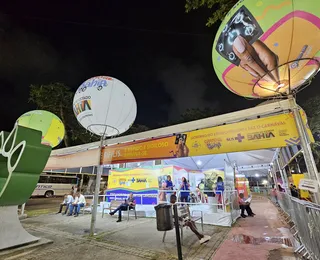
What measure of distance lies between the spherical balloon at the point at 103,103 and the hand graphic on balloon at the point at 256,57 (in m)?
3.17

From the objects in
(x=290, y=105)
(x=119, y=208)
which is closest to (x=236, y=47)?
(x=290, y=105)

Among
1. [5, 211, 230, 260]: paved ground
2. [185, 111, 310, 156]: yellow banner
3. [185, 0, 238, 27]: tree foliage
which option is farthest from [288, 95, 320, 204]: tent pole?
[185, 0, 238, 27]: tree foliage

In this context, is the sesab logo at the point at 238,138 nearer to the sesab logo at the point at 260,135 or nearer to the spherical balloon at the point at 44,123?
the sesab logo at the point at 260,135

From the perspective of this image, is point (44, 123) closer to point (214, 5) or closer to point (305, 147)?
point (214, 5)

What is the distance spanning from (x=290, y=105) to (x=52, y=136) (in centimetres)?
693

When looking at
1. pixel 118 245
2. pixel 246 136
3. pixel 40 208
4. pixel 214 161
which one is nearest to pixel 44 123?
pixel 118 245

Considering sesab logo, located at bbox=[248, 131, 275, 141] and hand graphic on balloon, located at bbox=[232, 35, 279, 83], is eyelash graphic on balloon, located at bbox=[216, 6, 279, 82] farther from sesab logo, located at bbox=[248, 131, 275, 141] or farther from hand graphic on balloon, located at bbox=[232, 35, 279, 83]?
sesab logo, located at bbox=[248, 131, 275, 141]

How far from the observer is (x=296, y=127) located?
10.0 feet

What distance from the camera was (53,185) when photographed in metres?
21.7

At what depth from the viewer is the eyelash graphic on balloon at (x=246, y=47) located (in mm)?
1938

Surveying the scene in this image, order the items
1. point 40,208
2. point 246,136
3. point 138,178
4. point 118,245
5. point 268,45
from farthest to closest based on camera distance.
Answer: point 40,208
point 138,178
point 118,245
point 246,136
point 268,45

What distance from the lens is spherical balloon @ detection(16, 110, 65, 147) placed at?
19.2ft

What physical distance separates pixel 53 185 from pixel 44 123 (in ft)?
63.9

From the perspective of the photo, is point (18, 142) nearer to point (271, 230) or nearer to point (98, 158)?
point (98, 158)
